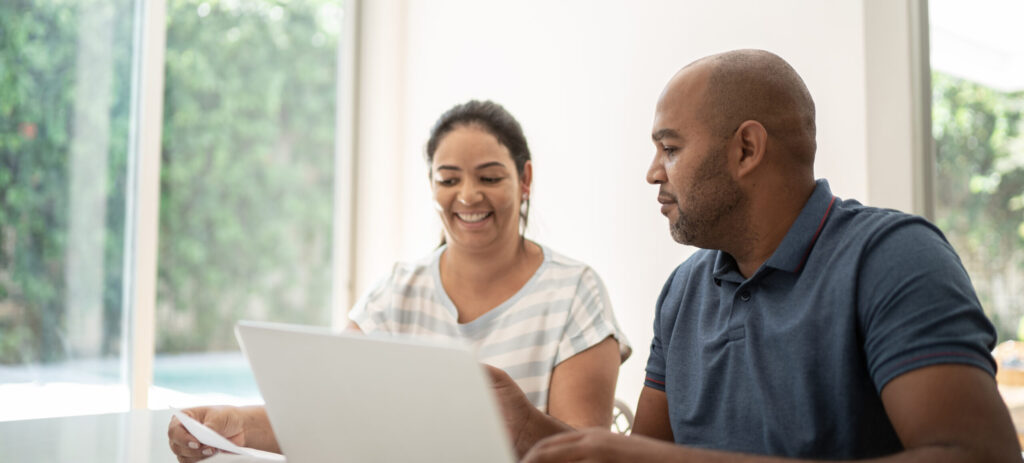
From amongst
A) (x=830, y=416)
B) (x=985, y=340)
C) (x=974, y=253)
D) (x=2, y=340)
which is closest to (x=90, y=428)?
(x=830, y=416)

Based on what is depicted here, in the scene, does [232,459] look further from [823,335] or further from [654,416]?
[823,335]

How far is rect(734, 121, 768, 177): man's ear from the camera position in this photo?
1.17 metres

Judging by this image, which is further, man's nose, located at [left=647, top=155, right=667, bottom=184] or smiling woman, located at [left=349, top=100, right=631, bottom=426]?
smiling woman, located at [left=349, top=100, right=631, bottom=426]

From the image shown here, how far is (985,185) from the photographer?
2.10 m

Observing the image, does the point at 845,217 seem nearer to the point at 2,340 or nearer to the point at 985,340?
the point at 985,340

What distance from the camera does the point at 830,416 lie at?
3.55ft

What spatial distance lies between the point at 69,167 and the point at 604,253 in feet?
6.11

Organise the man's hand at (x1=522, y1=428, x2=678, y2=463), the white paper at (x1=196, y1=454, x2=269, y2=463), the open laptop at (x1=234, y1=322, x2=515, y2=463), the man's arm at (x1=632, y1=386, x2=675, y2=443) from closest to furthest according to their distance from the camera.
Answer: the open laptop at (x1=234, y1=322, x2=515, y2=463)
the man's hand at (x1=522, y1=428, x2=678, y2=463)
the white paper at (x1=196, y1=454, x2=269, y2=463)
the man's arm at (x1=632, y1=386, x2=675, y2=443)

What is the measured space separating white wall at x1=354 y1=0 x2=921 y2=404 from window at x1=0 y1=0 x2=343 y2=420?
0.28m

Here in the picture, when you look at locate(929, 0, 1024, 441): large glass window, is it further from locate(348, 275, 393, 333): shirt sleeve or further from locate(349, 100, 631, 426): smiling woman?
locate(348, 275, 393, 333): shirt sleeve

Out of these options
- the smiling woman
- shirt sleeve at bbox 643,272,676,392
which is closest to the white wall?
the smiling woman

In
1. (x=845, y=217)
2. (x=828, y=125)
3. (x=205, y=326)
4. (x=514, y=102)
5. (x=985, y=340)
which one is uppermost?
(x=514, y=102)

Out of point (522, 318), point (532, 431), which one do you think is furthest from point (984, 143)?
point (532, 431)

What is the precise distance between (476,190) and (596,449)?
3.53 feet
